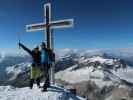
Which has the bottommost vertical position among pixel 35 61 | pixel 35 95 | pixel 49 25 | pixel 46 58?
pixel 35 95

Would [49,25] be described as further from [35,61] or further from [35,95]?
[35,95]

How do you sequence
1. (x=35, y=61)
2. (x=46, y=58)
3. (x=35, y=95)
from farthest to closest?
1. (x=35, y=61)
2. (x=46, y=58)
3. (x=35, y=95)

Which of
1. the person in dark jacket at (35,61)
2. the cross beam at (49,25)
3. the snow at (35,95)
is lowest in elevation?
the snow at (35,95)

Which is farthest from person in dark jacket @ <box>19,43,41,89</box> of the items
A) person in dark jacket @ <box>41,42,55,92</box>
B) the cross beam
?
the cross beam

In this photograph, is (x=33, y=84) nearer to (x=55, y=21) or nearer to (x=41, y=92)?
(x=41, y=92)

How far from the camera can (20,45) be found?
2342 centimetres

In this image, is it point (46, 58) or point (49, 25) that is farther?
point (49, 25)

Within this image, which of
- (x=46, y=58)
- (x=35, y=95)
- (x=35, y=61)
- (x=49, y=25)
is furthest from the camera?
(x=49, y=25)

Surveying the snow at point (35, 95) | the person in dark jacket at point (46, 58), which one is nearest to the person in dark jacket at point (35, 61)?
the person in dark jacket at point (46, 58)

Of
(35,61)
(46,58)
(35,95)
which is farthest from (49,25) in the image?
(35,95)

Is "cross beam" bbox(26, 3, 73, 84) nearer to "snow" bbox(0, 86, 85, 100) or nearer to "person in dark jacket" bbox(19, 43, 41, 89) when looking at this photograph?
"person in dark jacket" bbox(19, 43, 41, 89)

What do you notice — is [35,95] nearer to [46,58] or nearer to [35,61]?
[35,61]

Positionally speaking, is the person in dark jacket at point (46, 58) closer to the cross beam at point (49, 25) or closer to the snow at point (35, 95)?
the snow at point (35, 95)

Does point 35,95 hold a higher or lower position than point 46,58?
lower
